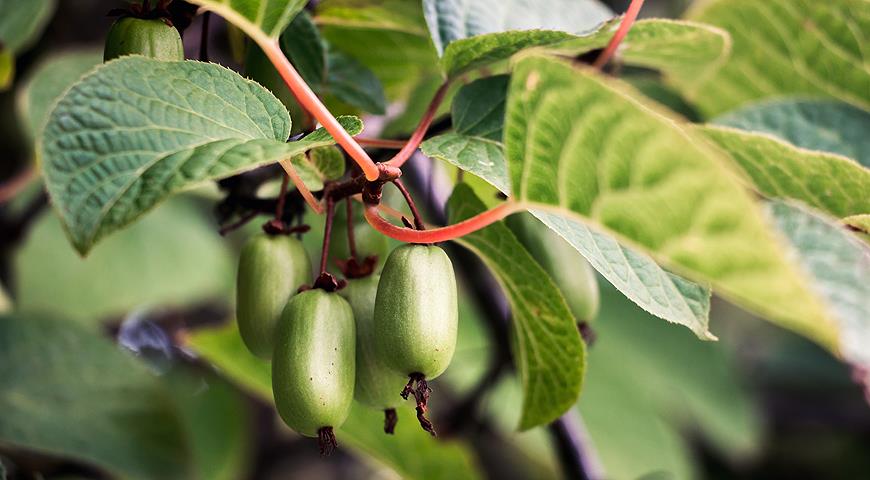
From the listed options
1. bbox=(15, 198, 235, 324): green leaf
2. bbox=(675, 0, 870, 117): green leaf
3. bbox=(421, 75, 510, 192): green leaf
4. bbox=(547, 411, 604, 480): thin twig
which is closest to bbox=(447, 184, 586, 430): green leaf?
bbox=(421, 75, 510, 192): green leaf

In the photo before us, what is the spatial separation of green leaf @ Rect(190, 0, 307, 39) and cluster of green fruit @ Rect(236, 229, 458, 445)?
0.15 m

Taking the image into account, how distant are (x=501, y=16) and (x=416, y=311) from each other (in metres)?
0.31

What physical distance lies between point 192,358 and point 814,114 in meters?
1.24

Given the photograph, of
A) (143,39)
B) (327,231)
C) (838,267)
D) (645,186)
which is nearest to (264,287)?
(327,231)

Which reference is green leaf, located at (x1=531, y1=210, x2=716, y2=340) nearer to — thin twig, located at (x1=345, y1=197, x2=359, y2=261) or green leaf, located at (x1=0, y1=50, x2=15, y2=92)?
thin twig, located at (x1=345, y1=197, x2=359, y2=261)

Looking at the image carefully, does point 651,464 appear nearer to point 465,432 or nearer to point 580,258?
point 465,432

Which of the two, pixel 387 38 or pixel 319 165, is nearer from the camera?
pixel 319 165

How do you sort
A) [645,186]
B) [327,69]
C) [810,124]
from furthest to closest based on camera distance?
[810,124] < [327,69] < [645,186]

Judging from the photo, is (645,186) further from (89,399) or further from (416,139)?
(89,399)

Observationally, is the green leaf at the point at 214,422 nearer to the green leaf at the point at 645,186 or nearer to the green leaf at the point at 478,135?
the green leaf at the point at 478,135

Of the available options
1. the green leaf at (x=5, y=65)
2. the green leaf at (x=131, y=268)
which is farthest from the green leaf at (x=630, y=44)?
the green leaf at (x=131, y=268)

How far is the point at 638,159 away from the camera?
337mm

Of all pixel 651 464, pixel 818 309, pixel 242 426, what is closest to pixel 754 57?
pixel 818 309

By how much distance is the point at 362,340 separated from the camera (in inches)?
20.9
